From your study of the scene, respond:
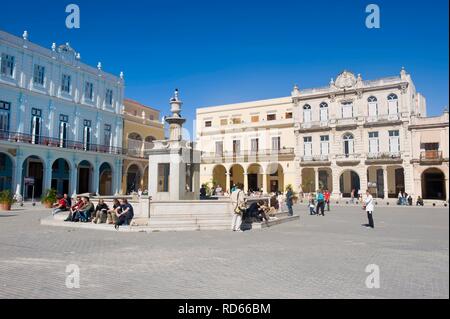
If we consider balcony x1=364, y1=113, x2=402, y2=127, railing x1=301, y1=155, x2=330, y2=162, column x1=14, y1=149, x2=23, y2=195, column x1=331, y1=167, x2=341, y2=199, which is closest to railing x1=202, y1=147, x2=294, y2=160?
railing x1=301, y1=155, x2=330, y2=162

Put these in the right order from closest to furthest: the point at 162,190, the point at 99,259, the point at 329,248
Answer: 1. the point at 99,259
2. the point at 329,248
3. the point at 162,190

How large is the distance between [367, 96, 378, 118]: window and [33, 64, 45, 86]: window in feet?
108

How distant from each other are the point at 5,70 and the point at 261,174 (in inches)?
1145

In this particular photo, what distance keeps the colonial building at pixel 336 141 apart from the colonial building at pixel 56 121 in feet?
47.9

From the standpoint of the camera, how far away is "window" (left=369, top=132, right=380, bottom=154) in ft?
125

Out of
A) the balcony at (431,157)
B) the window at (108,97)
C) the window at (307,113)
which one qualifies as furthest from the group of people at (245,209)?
the window at (307,113)

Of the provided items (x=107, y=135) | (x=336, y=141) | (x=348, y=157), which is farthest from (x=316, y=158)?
(x=107, y=135)

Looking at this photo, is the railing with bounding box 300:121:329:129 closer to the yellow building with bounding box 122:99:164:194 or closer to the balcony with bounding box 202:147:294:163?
the balcony with bounding box 202:147:294:163

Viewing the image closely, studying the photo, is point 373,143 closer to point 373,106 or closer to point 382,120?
point 382,120

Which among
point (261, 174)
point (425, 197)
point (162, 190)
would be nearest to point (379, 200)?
point (425, 197)

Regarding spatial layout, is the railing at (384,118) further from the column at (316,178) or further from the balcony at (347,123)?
the column at (316,178)

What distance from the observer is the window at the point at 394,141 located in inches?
1453
